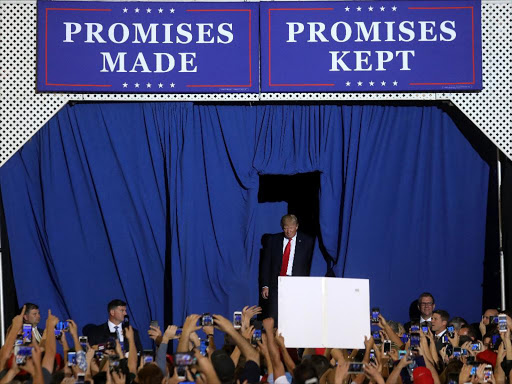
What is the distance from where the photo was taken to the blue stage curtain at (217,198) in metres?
11.4

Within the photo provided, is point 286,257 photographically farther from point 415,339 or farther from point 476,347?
point 476,347

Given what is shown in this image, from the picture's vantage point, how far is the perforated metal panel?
11.2 m

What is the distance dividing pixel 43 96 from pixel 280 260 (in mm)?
3163

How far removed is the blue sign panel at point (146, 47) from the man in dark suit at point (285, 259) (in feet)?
5.59

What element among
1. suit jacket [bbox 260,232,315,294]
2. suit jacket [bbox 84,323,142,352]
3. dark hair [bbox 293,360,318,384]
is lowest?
suit jacket [bbox 84,323,142,352]

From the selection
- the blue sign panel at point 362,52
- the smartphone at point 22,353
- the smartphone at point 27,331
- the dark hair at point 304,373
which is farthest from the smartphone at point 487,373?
the blue sign panel at point 362,52

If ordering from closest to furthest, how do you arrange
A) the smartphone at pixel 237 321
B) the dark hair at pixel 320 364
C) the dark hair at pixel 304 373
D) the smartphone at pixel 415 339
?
the dark hair at pixel 304 373
the dark hair at pixel 320 364
the smartphone at pixel 237 321
the smartphone at pixel 415 339

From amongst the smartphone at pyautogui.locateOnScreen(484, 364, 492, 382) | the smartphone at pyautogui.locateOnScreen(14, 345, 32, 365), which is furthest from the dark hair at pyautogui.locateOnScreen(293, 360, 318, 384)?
the smartphone at pyautogui.locateOnScreen(14, 345, 32, 365)

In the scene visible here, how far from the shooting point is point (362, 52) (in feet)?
36.8

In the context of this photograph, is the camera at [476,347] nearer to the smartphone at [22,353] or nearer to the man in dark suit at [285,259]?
the man in dark suit at [285,259]

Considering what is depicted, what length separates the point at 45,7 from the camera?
36.9 feet

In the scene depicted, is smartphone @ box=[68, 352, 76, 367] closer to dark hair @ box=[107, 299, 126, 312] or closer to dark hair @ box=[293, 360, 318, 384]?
dark hair @ box=[293, 360, 318, 384]

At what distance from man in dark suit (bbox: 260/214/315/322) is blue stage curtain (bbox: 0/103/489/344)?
0.23 meters

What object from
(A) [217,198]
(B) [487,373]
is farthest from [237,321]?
(A) [217,198]
